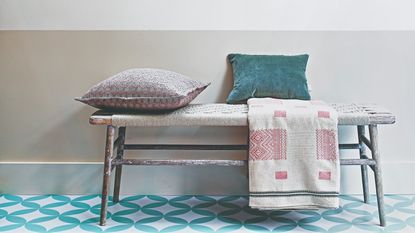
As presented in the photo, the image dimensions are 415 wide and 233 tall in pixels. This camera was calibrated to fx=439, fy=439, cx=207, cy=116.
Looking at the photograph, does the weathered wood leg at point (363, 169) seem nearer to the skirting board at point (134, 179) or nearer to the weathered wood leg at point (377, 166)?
the weathered wood leg at point (377, 166)

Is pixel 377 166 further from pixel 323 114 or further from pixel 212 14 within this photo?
pixel 212 14

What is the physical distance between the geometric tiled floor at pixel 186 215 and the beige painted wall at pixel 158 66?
103 mm

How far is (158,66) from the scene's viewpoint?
217 centimetres

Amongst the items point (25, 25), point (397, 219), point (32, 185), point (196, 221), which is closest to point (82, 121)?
point (32, 185)

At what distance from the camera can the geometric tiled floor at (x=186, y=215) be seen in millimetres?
1770

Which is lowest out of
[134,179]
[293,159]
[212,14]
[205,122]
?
[134,179]

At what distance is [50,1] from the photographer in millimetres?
2135

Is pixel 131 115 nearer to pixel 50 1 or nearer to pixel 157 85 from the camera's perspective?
pixel 157 85

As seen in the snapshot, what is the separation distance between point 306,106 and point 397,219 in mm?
625

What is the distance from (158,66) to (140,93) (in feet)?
1.62

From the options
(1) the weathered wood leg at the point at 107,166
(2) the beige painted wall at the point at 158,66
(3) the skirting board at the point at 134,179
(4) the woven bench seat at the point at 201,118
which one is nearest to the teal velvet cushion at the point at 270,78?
(2) the beige painted wall at the point at 158,66

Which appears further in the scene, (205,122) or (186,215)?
(186,215)

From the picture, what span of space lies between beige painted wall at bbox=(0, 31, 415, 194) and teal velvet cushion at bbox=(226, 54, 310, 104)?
3.8 inches

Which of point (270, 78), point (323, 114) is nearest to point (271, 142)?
point (323, 114)
